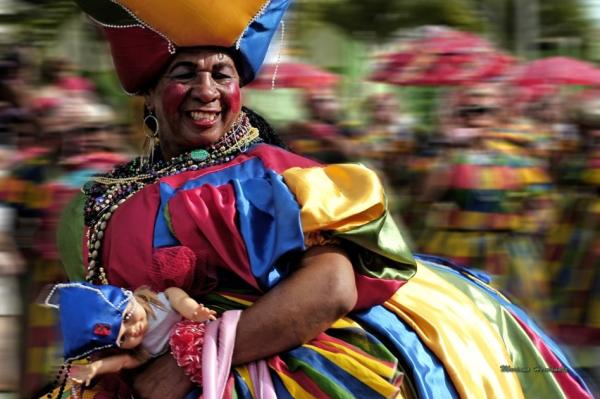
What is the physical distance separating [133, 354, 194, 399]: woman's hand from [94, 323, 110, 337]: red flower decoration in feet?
0.58

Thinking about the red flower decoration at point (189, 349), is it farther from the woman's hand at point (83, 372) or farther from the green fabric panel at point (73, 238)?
the green fabric panel at point (73, 238)

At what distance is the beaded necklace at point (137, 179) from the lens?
9.48 feet

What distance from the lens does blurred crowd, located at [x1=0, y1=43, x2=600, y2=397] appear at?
18.6 ft

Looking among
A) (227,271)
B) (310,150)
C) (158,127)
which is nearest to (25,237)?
(310,150)

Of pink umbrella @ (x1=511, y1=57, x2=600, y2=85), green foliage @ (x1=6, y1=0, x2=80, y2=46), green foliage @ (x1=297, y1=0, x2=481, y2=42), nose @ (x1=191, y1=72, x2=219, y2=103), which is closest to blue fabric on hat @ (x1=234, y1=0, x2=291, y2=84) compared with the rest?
nose @ (x1=191, y1=72, x2=219, y2=103)

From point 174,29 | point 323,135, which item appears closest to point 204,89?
point 174,29

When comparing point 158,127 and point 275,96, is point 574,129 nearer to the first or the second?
point 275,96

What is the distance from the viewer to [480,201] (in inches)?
244

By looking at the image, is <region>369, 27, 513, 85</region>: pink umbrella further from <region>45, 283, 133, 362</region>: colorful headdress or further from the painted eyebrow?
<region>45, 283, 133, 362</region>: colorful headdress

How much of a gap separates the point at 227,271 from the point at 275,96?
15.2ft

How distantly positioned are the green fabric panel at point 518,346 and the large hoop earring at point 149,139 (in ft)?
2.65

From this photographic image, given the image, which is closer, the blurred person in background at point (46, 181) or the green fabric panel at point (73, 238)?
the green fabric panel at point (73, 238)

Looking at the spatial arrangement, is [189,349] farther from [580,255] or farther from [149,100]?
[580,255]

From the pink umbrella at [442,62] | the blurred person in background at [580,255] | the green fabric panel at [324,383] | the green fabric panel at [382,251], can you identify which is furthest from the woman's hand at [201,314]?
the pink umbrella at [442,62]
